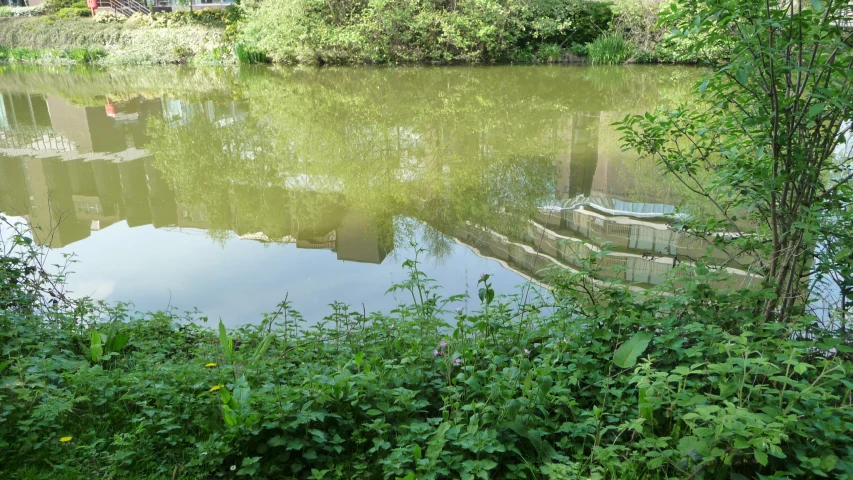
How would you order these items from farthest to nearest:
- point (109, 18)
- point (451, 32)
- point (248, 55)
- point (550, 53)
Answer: point (109, 18) < point (248, 55) < point (550, 53) < point (451, 32)

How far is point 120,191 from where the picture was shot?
7.65 metres

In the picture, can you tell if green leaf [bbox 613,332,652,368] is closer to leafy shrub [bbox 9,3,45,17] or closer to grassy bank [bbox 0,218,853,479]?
grassy bank [bbox 0,218,853,479]

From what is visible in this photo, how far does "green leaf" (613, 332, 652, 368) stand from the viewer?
2705 mm

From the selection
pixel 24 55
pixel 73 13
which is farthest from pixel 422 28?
pixel 73 13

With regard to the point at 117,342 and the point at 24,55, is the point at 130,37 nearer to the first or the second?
the point at 24,55

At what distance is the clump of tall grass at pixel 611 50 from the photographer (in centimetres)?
1886

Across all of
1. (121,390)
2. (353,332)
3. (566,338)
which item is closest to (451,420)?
(566,338)

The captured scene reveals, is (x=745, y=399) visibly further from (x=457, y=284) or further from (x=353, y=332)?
(x=457, y=284)

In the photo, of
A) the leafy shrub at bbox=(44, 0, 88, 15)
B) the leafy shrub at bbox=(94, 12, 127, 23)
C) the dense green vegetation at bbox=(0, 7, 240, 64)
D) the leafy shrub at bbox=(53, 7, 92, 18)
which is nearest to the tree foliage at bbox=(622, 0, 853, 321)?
the dense green vegetation at bbox=(0, 7, 240, 64)

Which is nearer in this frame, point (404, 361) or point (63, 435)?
point (63, 435)

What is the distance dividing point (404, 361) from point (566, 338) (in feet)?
2.63

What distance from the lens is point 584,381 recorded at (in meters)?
2.73

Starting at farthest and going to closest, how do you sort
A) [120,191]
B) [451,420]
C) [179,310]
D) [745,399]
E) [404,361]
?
[120,191]
[179,310]
[404,361]
[451,420]
[745,399]

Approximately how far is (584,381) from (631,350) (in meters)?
0.26
